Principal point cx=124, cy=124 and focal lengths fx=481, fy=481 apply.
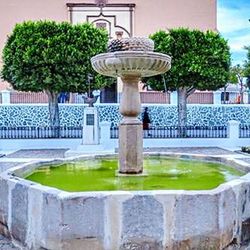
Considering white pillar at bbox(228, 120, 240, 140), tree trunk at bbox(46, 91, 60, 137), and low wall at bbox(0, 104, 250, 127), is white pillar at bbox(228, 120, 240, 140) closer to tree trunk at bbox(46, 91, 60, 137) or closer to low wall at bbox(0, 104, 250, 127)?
low wall at bbox(0, 104, 250, 127)

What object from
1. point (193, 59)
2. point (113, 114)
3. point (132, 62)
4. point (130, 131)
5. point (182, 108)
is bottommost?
point (130, 131)

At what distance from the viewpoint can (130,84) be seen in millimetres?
6391

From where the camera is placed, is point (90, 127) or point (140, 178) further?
point (90, 127)

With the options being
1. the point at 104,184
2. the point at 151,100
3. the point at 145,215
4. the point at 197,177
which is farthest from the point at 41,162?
the point at 151,100

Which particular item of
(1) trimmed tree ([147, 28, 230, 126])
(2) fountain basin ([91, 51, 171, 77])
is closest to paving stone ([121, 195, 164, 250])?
(2) fountain basin ([91, 51, 171, 77])

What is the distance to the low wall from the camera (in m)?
22.7

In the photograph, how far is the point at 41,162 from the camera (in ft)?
24.4

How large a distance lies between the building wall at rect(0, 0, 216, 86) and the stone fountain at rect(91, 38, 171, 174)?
2219cm

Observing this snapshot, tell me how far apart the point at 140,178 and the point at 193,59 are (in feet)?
42.1

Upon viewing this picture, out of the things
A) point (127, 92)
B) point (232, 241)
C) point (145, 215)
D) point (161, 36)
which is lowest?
point (232, 241)

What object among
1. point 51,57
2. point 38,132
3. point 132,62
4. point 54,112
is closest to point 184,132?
point 54,112

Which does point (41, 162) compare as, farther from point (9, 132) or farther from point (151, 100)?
point (151, 100)

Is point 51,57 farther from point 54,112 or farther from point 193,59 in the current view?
point 193,59

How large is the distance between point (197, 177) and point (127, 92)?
1470mm
